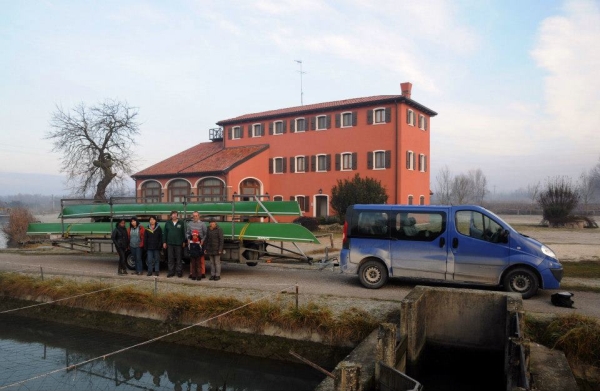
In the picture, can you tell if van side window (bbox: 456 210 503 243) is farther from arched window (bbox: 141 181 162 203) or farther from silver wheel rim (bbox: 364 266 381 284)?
arched window (bbox: 141 181 162 203)

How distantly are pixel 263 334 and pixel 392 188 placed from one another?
2619cm

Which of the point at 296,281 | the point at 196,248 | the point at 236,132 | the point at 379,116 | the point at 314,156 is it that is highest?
the point at 236,132

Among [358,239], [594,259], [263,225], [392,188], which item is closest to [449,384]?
[358,239]

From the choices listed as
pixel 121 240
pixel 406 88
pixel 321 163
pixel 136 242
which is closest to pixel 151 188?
pixel 321 163

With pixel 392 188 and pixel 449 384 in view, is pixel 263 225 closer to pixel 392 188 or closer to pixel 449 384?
pixel 449 384

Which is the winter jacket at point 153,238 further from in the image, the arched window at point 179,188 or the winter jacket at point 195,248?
the arched window at point 179,188

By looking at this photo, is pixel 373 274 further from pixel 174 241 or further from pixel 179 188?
pixel 179 188

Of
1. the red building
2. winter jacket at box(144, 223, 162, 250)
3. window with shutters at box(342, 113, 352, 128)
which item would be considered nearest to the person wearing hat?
winter jacket at box(144, 223, 162, 250)

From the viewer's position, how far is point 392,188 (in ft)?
110

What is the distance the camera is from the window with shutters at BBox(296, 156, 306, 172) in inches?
1492

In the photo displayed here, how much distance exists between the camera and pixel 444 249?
1012 centimetres

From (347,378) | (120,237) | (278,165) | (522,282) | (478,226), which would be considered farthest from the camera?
(278,165)

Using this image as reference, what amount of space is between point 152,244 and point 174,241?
0.74 meters

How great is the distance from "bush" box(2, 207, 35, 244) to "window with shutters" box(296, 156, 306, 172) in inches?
809
